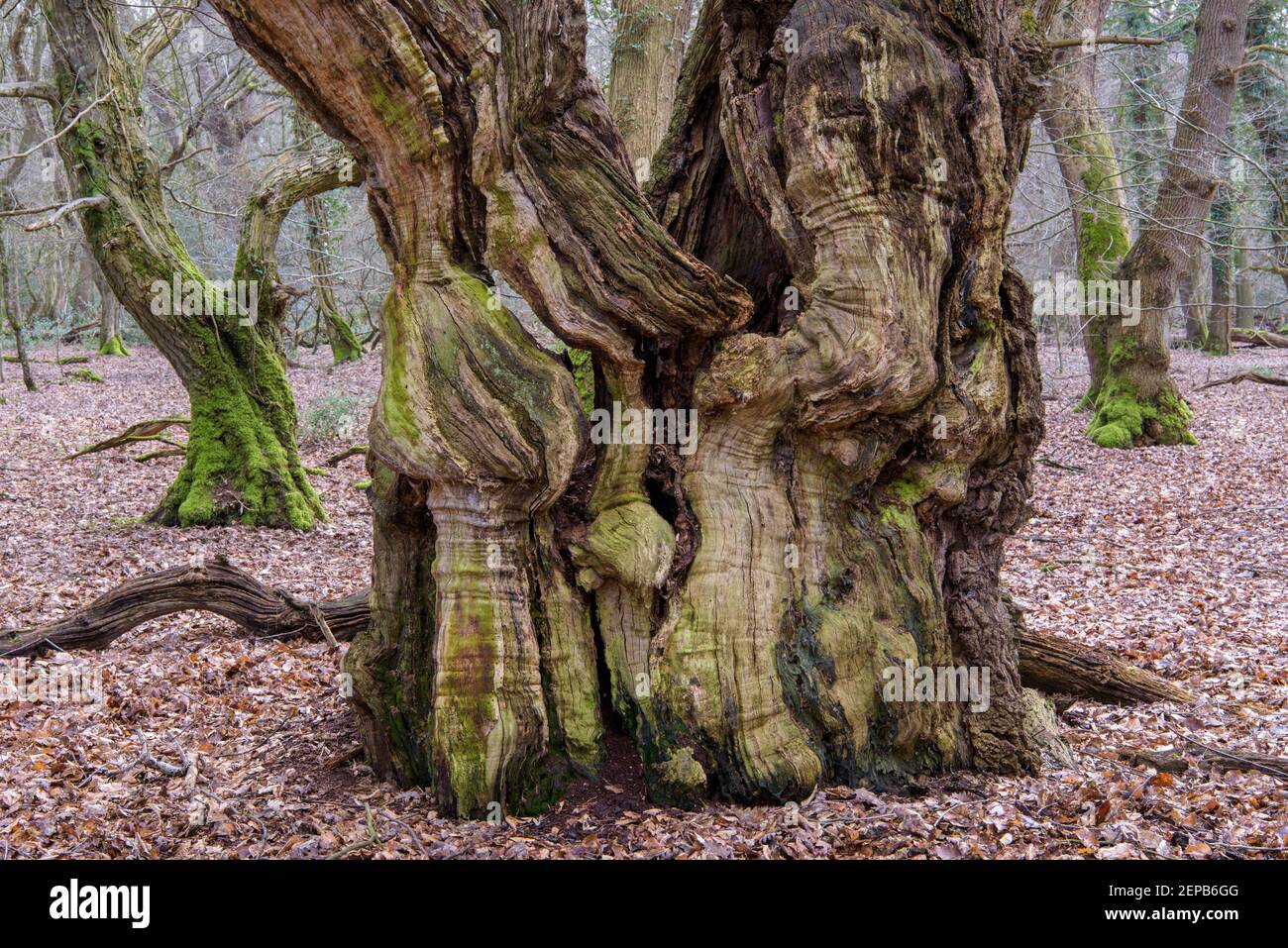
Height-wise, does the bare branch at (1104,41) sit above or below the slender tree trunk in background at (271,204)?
above

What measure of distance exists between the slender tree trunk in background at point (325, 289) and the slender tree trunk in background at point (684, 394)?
A: 11646 millimetres

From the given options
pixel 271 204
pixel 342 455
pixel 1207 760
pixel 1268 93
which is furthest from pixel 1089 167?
pixel 1207 760

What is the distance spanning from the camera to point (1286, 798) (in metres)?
4.09

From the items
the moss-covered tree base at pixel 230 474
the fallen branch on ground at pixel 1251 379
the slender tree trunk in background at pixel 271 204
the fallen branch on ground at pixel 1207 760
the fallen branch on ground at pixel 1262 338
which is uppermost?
the fallen branch on ground at pixel 1262 338

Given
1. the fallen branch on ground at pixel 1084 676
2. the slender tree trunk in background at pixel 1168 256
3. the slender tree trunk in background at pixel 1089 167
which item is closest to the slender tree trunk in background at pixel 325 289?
the slender tree trunk in background at pixel 1089 167

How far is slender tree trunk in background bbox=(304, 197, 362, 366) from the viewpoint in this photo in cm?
1675

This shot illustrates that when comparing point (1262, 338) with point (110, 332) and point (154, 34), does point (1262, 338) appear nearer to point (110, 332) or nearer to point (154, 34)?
point (154, 34)

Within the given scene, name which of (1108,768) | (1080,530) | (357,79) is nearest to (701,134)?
(357,79)

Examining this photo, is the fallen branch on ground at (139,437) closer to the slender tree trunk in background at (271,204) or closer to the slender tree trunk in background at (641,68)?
the slender tree trunk in background at (271,204)

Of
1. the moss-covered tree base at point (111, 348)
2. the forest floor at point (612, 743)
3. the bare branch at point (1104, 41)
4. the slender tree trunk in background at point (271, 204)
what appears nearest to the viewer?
the forest floor at point (612, 743)

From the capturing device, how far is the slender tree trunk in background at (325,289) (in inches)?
659

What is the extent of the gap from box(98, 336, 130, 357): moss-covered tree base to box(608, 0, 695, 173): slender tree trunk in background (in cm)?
2303

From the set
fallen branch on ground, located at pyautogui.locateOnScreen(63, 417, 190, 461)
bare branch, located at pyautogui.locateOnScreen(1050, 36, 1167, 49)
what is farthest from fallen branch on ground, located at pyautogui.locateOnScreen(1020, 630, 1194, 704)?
fallen branch on ground, located at pyautogui.locateOnScreen(63, 417, 190, 461)
